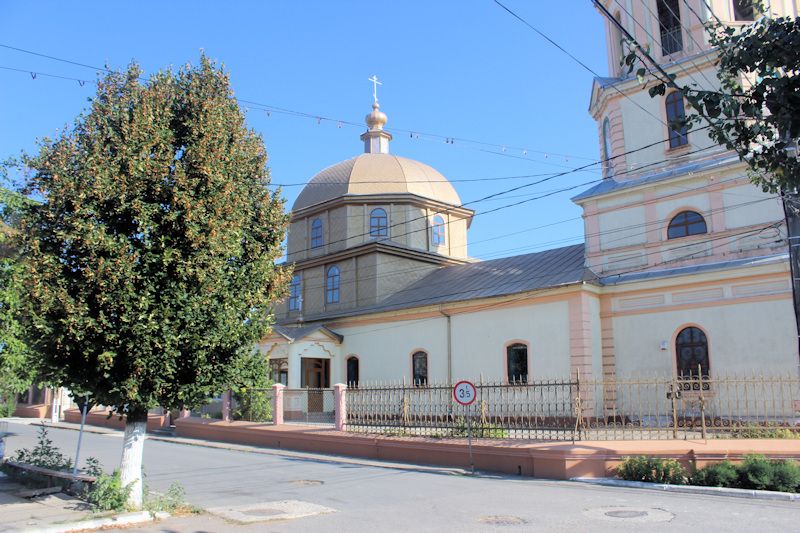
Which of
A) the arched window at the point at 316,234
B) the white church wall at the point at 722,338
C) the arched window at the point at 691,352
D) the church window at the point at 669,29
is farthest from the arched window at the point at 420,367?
the church window at the point at 669,29

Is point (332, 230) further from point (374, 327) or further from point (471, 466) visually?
point (471, 466)

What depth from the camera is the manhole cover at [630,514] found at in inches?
333

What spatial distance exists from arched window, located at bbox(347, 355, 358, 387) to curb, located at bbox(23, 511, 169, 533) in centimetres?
2090

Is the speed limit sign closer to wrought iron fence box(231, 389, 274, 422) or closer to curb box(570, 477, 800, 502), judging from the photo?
curb box(570, 477, 800, 502)

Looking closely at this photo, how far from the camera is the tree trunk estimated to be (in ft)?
29.4

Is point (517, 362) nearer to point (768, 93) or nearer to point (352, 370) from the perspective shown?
point (352, 370)

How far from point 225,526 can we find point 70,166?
539cm

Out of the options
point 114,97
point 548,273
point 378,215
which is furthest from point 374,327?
point 114,97

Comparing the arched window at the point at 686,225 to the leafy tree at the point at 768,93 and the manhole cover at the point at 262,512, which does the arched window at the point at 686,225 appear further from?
the manhole cover at the point at 262,512

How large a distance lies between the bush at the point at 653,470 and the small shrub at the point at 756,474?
0.96m

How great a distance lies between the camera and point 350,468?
1495cm

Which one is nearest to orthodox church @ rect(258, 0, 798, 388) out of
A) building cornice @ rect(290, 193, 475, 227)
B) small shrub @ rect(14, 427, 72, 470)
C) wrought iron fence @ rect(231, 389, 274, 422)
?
wrought iron fence @ rect(231, 389, 274, 422)

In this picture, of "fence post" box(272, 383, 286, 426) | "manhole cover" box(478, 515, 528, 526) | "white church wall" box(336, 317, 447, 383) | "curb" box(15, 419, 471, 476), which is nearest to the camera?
"manhole cover" box(478, 515, 528, 526)

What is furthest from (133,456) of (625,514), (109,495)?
(625,514)
